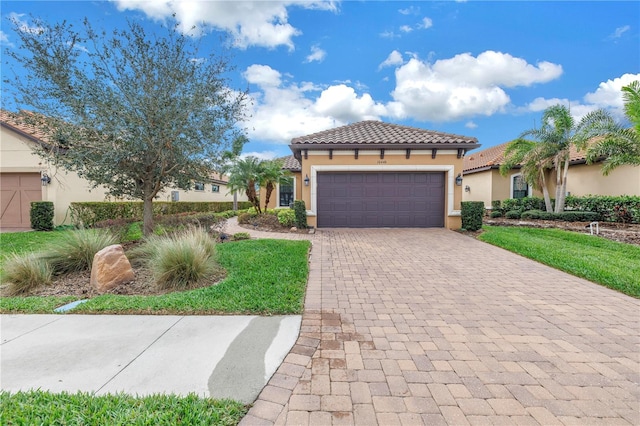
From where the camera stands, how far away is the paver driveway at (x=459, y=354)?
2.03 metres

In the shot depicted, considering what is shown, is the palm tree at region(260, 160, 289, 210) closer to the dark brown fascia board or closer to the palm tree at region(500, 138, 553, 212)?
the dark brown fascia board

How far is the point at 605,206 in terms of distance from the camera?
12.2m

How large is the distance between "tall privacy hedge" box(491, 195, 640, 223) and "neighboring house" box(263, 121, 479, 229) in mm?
6899

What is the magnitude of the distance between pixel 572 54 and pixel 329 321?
1430cm

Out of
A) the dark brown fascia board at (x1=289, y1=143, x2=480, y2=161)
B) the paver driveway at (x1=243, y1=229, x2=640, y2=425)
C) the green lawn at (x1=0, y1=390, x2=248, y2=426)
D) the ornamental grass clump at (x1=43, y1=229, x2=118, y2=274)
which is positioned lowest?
the paver driveway at (x1=243, y1=229, x2=640, y2=425)

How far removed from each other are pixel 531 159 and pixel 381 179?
8.46m

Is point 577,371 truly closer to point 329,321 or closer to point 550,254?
point 329,321

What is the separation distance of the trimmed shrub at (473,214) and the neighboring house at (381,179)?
29.2 inches

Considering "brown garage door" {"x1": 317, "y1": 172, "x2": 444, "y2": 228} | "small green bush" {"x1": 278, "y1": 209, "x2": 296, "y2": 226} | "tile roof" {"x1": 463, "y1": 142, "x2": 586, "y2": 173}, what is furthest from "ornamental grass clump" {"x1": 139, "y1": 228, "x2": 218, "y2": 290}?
"tile roof" {"x1": 463, "y1": 142, "x2": 586, "y2": 173}

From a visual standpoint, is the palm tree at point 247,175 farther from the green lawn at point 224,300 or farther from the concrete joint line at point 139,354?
the concrete joint line at point 139,354

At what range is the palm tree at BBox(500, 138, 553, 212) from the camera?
13.6 metres

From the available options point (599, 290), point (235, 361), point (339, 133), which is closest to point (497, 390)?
point (235, 361)

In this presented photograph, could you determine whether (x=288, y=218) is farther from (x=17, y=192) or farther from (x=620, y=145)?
(x=620, y=145)

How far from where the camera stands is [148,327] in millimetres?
3309
